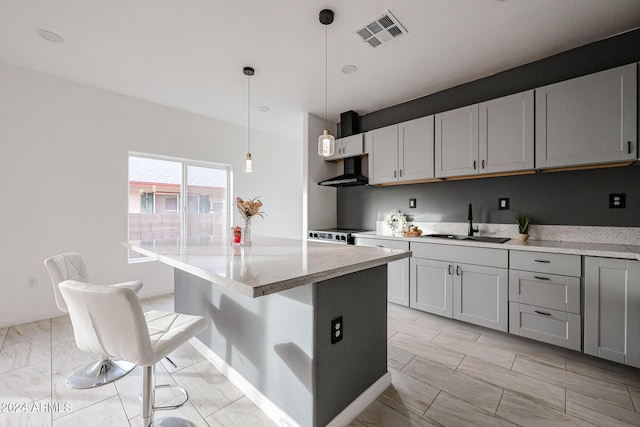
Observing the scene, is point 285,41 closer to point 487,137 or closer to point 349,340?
point 487,137

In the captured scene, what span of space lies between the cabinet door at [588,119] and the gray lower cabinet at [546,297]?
875 millimetres

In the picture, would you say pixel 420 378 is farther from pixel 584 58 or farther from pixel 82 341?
pixel 584 58

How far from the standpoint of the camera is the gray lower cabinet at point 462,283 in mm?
2504

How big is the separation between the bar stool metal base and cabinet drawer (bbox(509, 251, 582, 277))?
128 inches

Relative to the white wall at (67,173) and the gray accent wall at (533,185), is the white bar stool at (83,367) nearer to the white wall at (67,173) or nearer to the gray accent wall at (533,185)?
the white wall at (67,173)

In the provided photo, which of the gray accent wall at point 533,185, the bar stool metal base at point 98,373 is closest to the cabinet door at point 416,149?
the gray accent wall at point 533,185

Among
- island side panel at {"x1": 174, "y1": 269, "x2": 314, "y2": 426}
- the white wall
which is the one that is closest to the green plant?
island side panel at {"x1": 174, "y1": 269, "x2": 314, "y2": 426}

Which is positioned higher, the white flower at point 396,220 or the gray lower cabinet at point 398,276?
the white flower at point 396,220

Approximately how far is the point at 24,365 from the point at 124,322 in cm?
185

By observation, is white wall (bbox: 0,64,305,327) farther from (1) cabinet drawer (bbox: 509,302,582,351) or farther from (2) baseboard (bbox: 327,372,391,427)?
(1) cabinet drawer (bbox: 509,302,582,351)

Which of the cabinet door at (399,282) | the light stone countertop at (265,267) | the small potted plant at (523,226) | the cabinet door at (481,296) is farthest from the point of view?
the cabinet door at (399,282)

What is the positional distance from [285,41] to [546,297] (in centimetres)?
312

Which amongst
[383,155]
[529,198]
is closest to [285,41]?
[383,155]

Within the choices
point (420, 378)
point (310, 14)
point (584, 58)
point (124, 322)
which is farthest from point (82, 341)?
point (584, 58)
